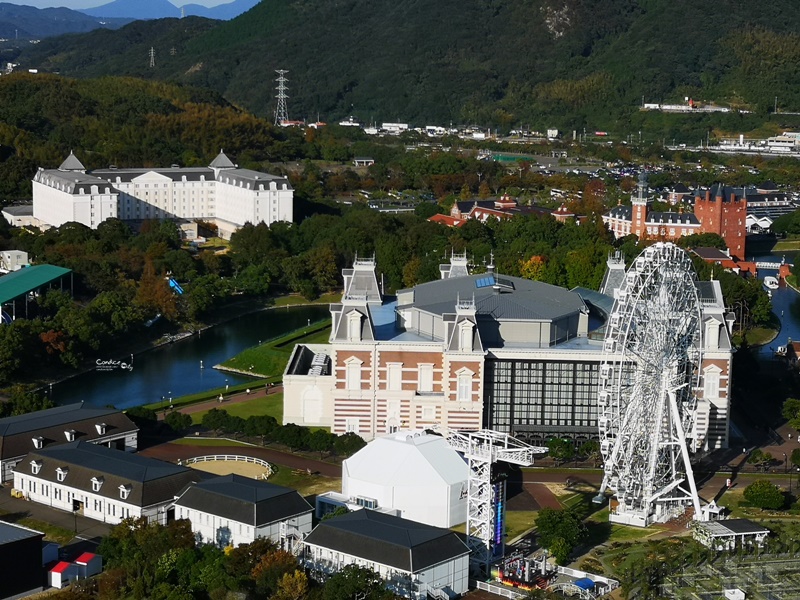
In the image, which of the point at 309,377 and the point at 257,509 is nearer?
the point at 257,509

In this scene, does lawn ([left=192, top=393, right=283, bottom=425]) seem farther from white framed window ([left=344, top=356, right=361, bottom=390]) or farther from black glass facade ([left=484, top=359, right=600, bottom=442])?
black glass facade ([left=484, top=359, right=600, bottom=442])

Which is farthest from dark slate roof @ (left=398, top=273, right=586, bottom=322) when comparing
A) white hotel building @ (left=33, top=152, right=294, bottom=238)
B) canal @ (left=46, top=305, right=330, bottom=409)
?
white hotel building @ (left=33, top=152, right=294, bottom=238)

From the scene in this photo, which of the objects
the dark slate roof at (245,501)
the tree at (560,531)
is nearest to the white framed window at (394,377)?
the dark slate roof at (245,501)

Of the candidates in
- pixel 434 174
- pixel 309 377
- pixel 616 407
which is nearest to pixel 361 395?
pixel 309 377

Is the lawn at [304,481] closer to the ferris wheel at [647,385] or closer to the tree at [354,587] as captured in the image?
the ferris wheel at [647,385]

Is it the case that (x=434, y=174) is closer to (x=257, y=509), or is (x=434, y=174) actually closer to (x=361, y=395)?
(x=361, y=395)

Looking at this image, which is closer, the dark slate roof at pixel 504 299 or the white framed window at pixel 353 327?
the white framed window at pixel 353 327
